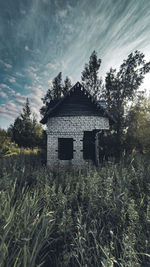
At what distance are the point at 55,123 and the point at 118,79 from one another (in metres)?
14.6

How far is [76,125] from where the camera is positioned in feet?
26.4

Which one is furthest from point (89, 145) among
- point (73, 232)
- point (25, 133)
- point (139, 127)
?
point (25, 133)

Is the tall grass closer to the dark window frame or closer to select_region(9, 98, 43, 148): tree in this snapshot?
the dark window frame

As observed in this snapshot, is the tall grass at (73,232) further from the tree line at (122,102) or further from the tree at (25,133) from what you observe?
the tree at (25,133)

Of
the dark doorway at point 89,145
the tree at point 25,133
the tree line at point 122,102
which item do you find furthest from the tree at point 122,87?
the tree at point 25,133

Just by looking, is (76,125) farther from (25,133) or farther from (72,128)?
(25,133)

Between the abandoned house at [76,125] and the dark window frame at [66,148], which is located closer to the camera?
the abandoned house at [76,125]

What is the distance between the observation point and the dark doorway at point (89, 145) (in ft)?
27.4

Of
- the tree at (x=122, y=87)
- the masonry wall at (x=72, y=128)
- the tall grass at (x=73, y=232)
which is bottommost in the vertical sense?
the tall grass at (x=73, y=232)

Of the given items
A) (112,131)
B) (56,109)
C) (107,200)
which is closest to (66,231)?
(107,200)

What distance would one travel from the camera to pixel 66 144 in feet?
28.6

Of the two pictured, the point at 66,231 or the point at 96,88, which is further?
the point at 96,88

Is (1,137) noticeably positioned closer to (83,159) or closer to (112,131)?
(83,159)

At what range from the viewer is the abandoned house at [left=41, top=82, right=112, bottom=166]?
7.80m
